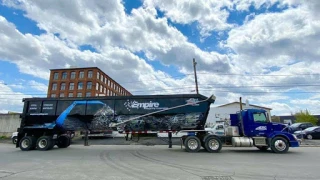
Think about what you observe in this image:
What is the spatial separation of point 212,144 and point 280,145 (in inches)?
154

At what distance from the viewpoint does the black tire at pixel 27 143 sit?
14023 millimetres

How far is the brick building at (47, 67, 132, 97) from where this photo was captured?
76812 millimetres

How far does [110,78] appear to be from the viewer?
9025cm

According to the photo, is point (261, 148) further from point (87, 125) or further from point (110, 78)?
point (110, 78)

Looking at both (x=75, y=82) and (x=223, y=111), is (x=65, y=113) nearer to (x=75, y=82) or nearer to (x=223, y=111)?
(x=223, y=111)

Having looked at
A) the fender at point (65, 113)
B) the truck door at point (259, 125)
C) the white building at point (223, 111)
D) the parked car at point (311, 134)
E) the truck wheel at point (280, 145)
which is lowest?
the truck wheel at point (280, 145)

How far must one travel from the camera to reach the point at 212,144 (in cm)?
1294

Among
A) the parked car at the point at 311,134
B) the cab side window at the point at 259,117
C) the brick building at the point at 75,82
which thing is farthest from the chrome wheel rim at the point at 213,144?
the brick building at the point at 75,82

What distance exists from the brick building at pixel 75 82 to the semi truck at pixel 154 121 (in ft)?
205

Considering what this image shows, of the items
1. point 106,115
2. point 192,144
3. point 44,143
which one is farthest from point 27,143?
point 192,144

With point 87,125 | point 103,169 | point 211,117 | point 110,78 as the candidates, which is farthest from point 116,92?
point 103,169

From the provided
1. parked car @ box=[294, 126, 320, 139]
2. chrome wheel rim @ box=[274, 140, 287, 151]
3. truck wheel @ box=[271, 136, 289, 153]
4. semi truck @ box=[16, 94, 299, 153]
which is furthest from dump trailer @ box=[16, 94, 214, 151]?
parked car @ box=[294, 126, 320, 139]

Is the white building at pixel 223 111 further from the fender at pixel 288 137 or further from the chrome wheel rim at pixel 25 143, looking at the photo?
the chrome wheel rim at pixel 25 143

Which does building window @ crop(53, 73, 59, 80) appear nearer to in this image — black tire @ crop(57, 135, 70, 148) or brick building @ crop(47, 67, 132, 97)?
brick building @ crop(47, 67, 132, 97)
